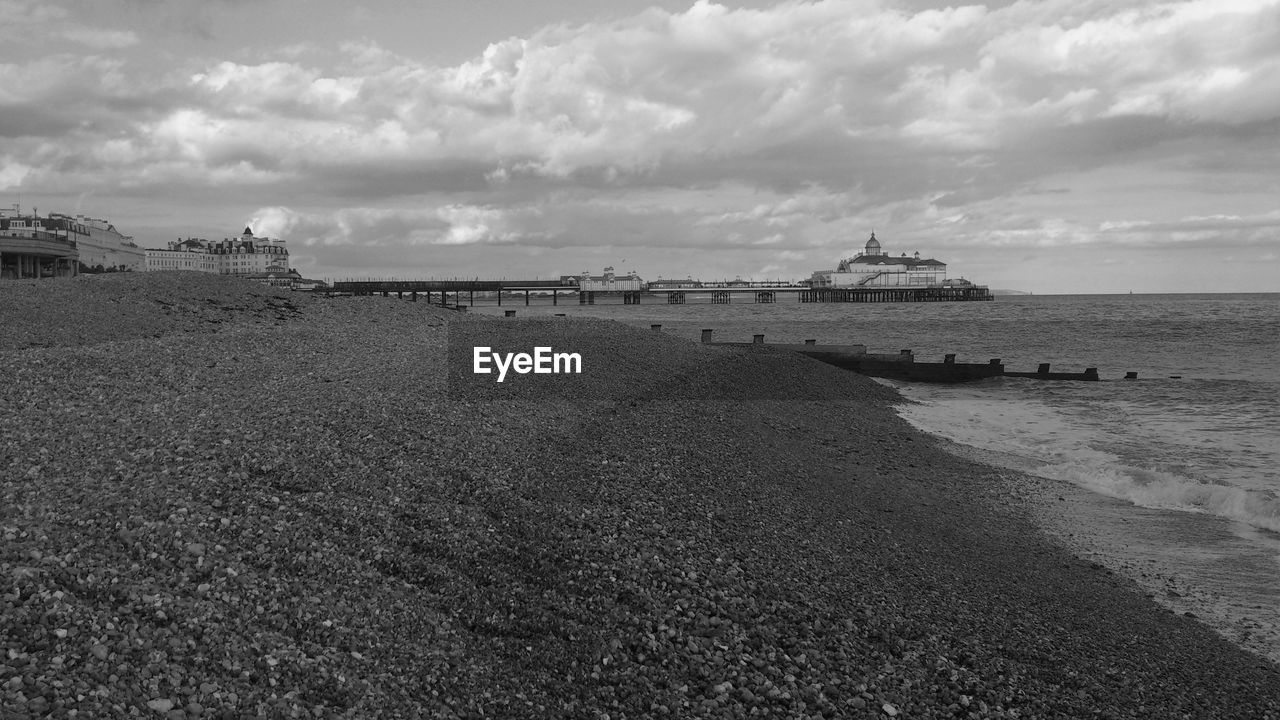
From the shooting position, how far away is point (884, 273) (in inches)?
7126

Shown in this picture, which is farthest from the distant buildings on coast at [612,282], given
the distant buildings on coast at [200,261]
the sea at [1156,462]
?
the sea at [1156,462]

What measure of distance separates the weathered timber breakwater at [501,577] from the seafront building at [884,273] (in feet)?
568

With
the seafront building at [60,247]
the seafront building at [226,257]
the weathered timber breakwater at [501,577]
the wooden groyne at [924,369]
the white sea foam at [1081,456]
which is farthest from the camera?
the seafront building at [226,257]

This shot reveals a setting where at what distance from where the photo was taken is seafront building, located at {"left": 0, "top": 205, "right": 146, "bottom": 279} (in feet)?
149

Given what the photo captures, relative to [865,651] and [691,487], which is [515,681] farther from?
[691,487]

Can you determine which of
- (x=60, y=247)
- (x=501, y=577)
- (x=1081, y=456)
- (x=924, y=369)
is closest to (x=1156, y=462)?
(x=1081, y=456)

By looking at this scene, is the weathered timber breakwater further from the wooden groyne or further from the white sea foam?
the wooden groyne

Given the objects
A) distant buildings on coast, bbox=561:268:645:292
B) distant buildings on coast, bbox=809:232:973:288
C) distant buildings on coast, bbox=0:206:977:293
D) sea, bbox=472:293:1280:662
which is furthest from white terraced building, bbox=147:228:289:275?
sea, bbox=472:293:1280:662

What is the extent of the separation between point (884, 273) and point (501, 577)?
184 meters

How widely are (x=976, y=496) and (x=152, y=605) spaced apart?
10193 mm

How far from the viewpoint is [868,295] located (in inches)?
6339

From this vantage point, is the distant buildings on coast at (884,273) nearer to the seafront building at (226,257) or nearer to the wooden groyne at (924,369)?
the seafront building at (226,257)

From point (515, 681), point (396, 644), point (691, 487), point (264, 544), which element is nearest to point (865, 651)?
point (515, 681)

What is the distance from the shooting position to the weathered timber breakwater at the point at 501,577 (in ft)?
15.9
